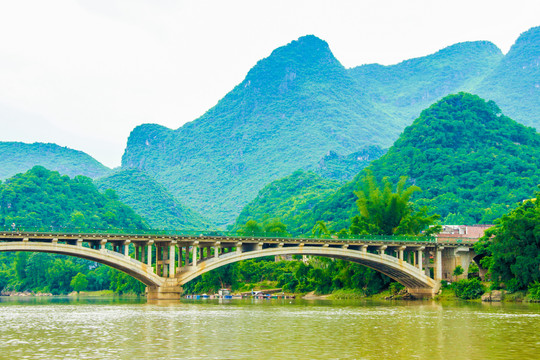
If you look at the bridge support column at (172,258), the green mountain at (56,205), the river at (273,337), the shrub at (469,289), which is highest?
the green mountain at (56,205)

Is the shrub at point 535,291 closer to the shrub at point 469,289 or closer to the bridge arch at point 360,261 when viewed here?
the shrub at point 469,289

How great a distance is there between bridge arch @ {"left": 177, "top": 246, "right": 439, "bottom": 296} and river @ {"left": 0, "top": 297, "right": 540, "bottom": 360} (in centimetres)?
2164

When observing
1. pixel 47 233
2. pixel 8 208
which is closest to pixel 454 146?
pixel 8 208

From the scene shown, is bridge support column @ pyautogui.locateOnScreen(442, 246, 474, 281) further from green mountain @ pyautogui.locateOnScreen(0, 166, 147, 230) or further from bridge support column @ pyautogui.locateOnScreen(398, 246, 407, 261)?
green mountain @ pyautogui.locateOnScreen(0, 166, 147, 230)

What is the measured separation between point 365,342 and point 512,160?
396 feet

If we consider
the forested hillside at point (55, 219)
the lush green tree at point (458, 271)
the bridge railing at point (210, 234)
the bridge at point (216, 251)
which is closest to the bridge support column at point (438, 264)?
the bridge at point (216, 251)

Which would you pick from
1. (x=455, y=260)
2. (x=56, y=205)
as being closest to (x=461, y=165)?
(x=455, y=260)

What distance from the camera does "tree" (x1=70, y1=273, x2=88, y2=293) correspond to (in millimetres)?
119250

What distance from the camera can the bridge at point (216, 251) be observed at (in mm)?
60500

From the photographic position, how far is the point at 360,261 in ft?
248

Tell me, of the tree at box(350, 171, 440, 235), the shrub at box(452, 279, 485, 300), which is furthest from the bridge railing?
the tree at box(350, 171, 440, 235)

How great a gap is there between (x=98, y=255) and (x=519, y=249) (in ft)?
118

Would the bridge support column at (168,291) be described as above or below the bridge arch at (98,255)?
below

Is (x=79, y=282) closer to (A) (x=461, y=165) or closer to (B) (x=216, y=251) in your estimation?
(B) (x=216, y=251)
